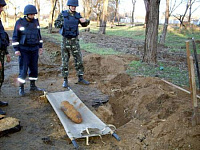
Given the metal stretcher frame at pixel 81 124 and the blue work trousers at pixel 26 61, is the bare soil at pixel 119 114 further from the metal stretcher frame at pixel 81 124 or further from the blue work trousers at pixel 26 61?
Answer: the blue work trousers at pixel 26 61

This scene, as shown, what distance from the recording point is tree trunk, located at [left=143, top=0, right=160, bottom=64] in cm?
716

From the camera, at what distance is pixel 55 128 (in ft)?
12.5

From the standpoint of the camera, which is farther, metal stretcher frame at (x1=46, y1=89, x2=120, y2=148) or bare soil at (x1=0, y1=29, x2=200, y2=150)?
metal stretcher frame at (x1=46, y1=89, x2=120, y2=148)

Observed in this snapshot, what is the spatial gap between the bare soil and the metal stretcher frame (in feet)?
0.42

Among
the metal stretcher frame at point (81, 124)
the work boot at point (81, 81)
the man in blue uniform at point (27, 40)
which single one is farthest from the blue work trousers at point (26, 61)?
the work boot at point (81, 81)

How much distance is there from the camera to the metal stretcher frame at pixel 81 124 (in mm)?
3426

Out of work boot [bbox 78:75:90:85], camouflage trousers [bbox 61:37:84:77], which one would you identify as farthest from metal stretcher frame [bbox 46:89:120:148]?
work boot [bbox 78:75:90:85]

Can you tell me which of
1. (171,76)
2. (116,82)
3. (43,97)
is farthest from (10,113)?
(171,76)

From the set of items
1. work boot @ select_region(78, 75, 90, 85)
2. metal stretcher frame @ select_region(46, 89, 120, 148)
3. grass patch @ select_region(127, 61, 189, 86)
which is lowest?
metal stretcher frame @ select_region(46, 89, 120, 148)

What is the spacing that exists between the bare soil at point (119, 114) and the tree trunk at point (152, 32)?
1163 millimetres

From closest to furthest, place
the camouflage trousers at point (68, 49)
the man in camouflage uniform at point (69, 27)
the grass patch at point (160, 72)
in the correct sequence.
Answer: the man in camouflage uniform at point (69, 27), the camouflage trousers at point (68, 49), the grass patch at point (160, 72)

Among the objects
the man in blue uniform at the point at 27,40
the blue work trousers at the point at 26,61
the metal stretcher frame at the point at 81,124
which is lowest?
the metal stretcher frame at the point at 81,124

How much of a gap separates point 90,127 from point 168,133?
125 centimetres

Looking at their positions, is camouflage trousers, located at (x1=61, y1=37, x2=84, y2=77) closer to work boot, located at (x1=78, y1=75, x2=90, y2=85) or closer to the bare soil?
work boot, located at (x1=78, y1=75, x2=90, y2=85)
